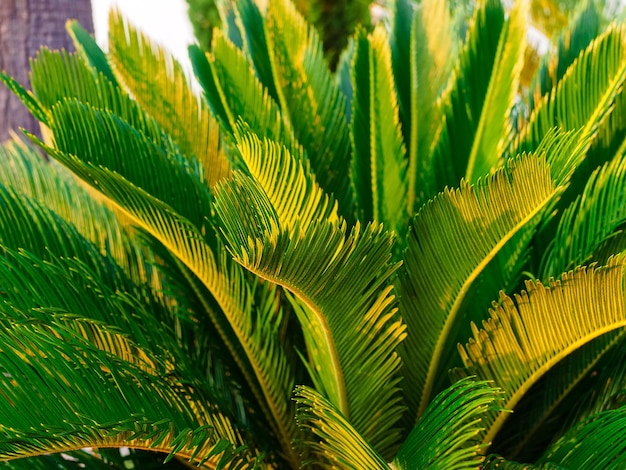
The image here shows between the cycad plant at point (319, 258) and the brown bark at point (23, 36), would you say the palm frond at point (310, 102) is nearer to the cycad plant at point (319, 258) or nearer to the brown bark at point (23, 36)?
the cycad plant at point (319, 258)

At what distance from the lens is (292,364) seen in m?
1.84

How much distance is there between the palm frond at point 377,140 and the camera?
1930 millimetres

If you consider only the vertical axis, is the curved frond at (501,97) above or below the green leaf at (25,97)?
above

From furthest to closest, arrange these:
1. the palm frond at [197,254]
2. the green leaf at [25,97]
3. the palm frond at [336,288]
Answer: the green leaf at [25,97], the palm frond at [197,254], the palm frond at [336,288]

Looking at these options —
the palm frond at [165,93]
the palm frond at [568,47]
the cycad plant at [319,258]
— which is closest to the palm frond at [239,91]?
the cycad plant at [319,258]

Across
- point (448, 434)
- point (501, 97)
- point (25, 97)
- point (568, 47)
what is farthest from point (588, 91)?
point (25, 97)

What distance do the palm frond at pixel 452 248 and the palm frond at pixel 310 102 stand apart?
0.51 meters

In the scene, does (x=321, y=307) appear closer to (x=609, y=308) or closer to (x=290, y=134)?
(x=609, y=308)

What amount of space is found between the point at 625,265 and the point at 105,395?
3.47 feet

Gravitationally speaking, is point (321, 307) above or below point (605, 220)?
below

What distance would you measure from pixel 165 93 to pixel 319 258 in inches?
46.9

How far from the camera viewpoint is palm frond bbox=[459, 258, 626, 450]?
1.40 meters

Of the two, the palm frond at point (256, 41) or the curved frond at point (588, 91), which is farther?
the palm frond at point (256, 41)

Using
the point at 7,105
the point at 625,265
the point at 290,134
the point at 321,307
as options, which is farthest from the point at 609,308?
the point at 7,105
